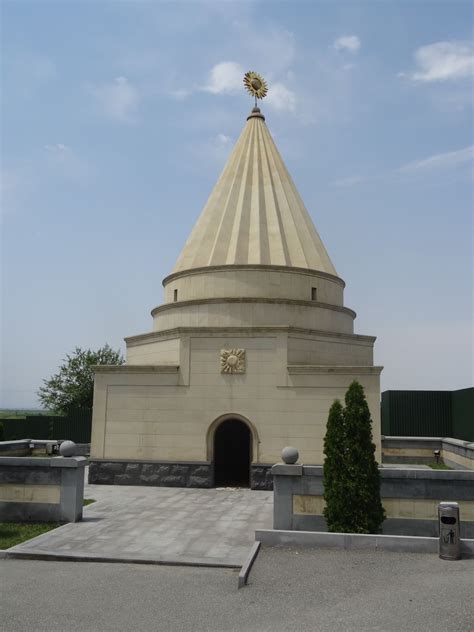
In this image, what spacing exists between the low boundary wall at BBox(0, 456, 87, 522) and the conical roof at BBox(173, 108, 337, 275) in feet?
36.3

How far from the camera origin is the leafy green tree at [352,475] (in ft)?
36.9

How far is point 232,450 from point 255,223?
361 inches

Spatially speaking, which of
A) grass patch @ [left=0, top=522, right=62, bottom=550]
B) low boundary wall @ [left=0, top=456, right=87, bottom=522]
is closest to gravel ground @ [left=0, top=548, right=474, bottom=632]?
grass patch @ [left=0, top=522, right=62, bottom=550]

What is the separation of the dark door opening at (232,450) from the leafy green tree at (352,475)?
32.0ft

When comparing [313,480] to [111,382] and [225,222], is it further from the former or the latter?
[225,222]

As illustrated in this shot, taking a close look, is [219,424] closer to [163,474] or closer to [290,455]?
[163,474]

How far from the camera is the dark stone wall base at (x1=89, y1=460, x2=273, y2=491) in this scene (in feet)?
59.8

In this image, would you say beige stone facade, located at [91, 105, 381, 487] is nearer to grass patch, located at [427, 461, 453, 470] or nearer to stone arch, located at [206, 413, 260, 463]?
stone arch, located at [206, 413, 260, 463]

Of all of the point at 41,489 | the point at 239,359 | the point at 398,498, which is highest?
the point at 239,359

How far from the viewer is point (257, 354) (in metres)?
19.0

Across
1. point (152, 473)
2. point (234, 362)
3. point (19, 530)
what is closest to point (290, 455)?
point (19, 530)

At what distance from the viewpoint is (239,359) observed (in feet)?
62.2

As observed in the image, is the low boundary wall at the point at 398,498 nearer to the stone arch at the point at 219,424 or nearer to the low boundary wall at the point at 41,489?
the low boundary wall at the point at 41,489

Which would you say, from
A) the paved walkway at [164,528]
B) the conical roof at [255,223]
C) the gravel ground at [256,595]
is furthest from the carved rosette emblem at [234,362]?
the gravel ground at [256,595]
